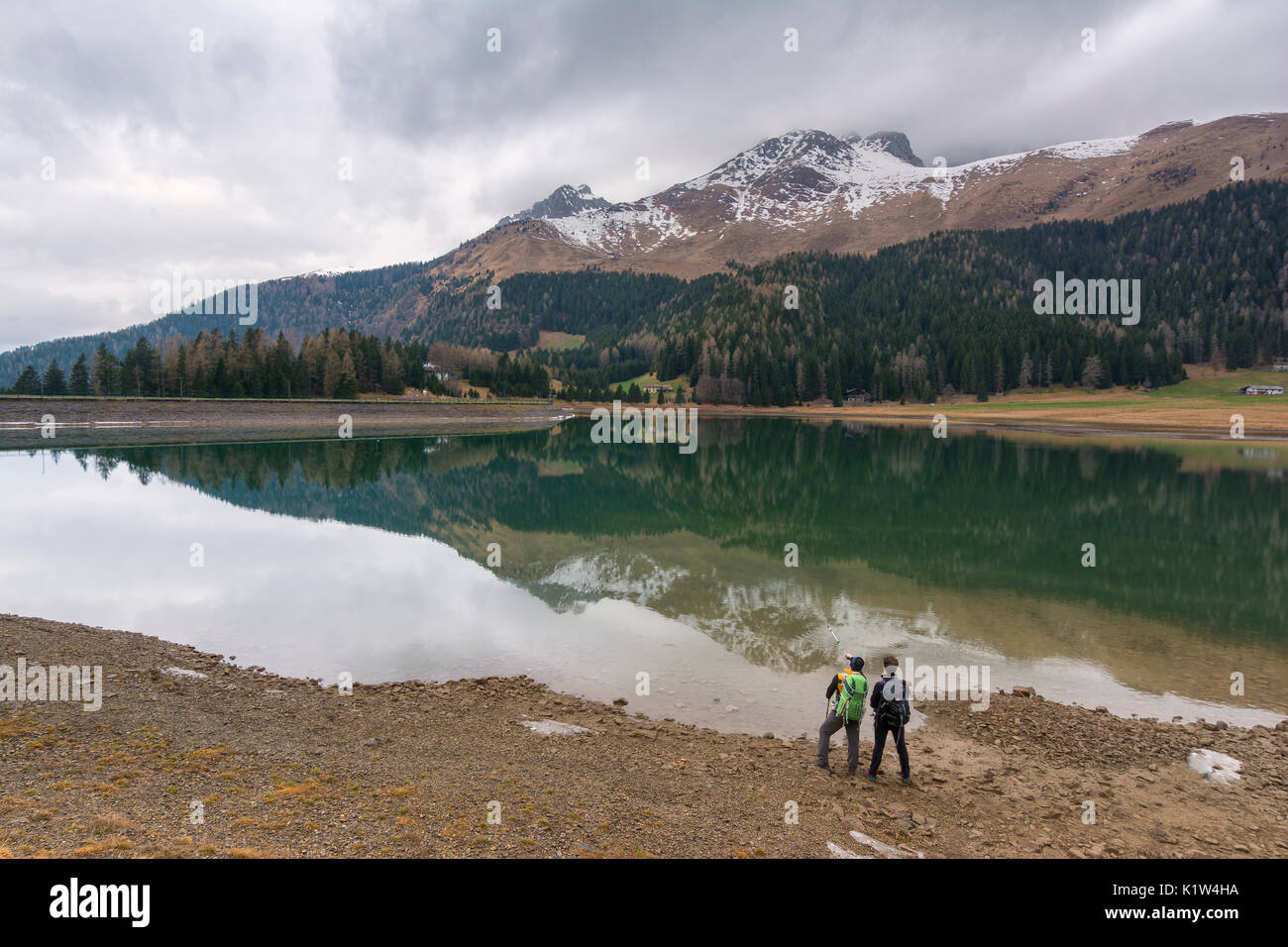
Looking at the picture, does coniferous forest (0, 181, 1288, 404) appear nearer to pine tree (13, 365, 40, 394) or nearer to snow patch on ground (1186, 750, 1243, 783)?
pine tree (13, 365, 40, 394)

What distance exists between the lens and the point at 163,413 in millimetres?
86188

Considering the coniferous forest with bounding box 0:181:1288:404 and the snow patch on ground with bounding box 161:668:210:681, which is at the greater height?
the coniferous forest with bounding box 0:181:1288:404

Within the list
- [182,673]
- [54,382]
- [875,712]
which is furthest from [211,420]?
[875,712]

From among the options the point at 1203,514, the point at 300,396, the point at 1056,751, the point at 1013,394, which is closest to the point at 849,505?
the point at 1203,514

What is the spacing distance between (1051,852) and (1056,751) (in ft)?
11.0

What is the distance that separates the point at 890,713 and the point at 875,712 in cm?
27

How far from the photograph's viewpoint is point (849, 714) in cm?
917

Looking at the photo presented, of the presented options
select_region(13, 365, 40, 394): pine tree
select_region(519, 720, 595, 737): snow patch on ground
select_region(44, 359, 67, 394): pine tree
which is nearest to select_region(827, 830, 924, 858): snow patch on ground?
select_region(519, 720, 595, 737): snow patch on ground

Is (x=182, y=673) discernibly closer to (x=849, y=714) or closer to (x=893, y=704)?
(x=849, y=714)

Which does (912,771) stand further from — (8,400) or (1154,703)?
(8,400)

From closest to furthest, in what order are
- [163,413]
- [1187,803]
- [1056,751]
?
[1187,803]
[1056,751]
[163,413]

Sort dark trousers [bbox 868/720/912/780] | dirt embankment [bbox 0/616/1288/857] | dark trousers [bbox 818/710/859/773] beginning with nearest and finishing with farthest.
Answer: dirt embankment [bbox 0/616/1288/857] → dark trousers [bbox 868/720/912/780] → dark trousers [bbox 818/710/859/773]

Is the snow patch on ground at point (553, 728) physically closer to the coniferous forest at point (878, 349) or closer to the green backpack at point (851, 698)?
the green backpack at point (851, 698)

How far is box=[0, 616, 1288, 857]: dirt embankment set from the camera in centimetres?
643
